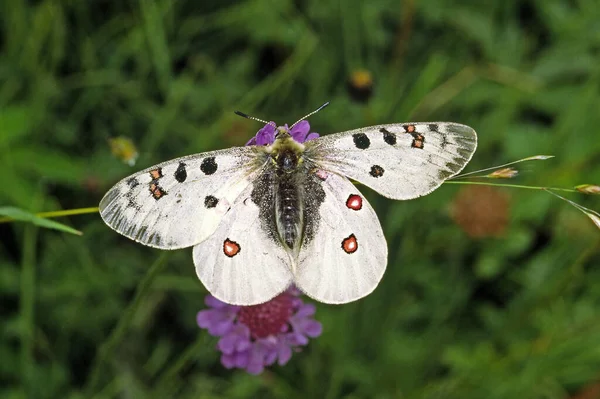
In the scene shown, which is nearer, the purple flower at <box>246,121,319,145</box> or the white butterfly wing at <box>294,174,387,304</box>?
the white butterfly wing at <box>294,174,387,304</box>

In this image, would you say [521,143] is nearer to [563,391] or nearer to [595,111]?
[595,111]

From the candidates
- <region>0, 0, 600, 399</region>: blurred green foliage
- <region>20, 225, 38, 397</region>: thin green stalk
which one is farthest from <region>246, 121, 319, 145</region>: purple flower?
<region>20, 225, 38, 397</region>: thin green stalk

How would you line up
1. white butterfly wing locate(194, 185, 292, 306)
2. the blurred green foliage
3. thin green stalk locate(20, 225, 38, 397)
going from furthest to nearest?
the blurred green foliage → thin green stalk locate(20, 225, 38, 397) → white butterfly wing locate(194, 185, 292, 306)

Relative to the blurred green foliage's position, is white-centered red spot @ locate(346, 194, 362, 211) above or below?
below

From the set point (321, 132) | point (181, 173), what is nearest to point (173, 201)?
point (181, 173)

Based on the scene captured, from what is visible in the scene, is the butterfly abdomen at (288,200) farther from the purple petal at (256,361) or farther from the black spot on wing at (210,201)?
the purple petal at (256,361)

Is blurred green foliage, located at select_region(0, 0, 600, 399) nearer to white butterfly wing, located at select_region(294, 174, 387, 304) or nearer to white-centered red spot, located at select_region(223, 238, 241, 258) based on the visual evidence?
white butterfly wing, located at select_region(294, 174, 387, 304)

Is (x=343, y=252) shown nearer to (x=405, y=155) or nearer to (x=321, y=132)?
(x=405, y=155)
